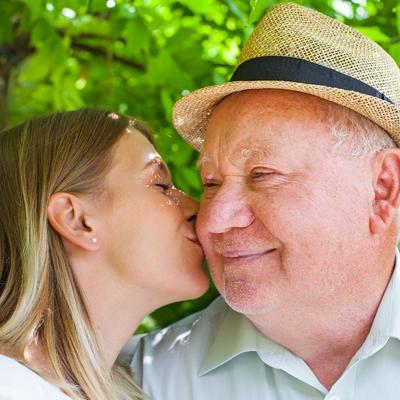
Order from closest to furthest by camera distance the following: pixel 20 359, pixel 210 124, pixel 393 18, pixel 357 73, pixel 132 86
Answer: pixel 20 359
pixel 357 73
pixel 210 124
pixel 393 18
pixel 132 86

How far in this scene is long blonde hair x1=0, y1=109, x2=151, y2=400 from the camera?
7.76 ft

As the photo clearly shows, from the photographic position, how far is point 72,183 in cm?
250

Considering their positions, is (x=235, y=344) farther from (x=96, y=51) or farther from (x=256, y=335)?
(x=96, y=51)

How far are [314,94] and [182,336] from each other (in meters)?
0.91

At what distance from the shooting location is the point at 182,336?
9.03ft

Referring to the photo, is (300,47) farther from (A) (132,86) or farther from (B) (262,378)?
(A) (132,86)

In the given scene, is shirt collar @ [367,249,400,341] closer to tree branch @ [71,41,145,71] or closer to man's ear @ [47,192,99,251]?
man's ear @ [47,192,99,251]

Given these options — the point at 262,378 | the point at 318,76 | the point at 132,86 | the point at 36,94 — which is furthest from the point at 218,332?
the point at 36,94

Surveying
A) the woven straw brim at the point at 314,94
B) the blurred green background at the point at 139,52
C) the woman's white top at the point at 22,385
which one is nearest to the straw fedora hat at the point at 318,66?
the woven straw brim at the point at 314,94

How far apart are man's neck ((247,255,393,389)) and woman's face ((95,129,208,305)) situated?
0.82ft

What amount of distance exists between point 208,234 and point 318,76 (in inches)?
21.9

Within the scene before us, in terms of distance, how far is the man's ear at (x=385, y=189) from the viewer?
2439 millimetres

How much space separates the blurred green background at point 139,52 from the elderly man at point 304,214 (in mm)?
321

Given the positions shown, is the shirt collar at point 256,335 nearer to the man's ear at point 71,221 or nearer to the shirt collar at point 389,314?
the shirt collar at point 389,314
